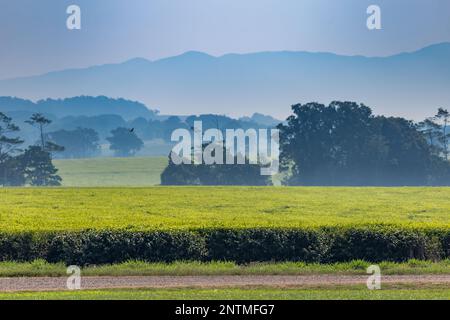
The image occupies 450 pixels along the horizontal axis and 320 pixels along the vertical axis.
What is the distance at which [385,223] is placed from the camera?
2950cm

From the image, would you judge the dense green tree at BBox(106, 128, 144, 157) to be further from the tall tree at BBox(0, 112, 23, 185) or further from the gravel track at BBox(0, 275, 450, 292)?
the gravel track at BBox(0, 275, 450, 292)

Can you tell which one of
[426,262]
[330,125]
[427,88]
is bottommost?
[426,262]

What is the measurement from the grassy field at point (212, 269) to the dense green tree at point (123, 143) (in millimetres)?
161015

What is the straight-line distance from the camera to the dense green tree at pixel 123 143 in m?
187

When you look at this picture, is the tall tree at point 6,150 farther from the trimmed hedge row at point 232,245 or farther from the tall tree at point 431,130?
the trimmed hedge row at point 232,245

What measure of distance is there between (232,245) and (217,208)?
48.3 ft

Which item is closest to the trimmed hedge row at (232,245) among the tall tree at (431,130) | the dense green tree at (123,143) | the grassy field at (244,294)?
the grassy field at (244,294)

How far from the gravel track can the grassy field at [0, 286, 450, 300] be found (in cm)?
120

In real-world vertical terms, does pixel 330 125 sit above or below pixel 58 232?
above

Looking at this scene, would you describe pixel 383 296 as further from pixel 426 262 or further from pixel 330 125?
pixel 330 125

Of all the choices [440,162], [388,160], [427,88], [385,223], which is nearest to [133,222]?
[385,223]

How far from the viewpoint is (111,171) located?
5413 inches

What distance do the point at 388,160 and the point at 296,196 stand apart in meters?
50.8

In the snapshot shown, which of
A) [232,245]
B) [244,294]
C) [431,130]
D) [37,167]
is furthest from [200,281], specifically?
[431,130]
